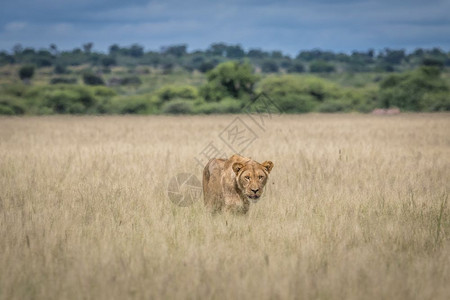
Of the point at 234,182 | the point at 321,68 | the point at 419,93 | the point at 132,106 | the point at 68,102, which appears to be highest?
the point at 321,68

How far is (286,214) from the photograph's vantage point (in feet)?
23.5

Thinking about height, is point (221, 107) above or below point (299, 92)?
below

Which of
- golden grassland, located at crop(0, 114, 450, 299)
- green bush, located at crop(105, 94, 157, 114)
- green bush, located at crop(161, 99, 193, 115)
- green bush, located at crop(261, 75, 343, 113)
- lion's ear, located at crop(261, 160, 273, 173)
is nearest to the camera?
golden grassland, located at crop(0, 114, 450, 299)

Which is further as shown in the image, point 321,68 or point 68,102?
point 321,68

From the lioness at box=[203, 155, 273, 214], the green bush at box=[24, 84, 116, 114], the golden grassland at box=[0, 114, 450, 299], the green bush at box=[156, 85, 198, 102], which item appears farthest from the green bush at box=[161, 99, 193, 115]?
the lioness at box=[203, 155, 273, 214]

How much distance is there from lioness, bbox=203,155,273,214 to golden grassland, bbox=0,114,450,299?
0.22 meters

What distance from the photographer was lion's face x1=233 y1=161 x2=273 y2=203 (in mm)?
5922

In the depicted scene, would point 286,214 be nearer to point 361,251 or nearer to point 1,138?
point 361,251

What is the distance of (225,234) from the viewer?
5.98 metres

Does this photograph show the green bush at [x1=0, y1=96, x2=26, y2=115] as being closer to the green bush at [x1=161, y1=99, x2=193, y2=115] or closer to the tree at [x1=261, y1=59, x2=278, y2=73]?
the green bush at [x1=161, y1=99, x2=193, y2=115]

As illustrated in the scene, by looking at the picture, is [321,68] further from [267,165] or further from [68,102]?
[267,165]

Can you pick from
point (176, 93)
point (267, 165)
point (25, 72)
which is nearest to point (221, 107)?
point (176, 93)

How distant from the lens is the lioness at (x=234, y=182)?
597 cm

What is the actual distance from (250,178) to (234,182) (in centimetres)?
29
